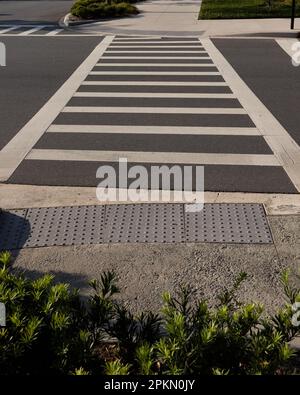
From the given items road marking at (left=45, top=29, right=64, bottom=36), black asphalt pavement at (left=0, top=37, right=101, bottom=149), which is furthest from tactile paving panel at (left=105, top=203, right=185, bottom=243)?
road marking at (left=45, top=29, right=64, bottom=36)

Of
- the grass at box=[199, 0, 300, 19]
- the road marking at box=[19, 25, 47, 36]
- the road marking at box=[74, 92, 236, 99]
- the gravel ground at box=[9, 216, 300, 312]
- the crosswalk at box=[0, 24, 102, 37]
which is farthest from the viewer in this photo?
the grass at box=[199, 0, 300, 19]

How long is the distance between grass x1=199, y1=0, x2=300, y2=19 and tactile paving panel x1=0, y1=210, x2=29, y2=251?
1762cm

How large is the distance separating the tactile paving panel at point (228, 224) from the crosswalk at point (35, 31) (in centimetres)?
1490

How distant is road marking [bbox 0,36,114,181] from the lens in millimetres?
7948

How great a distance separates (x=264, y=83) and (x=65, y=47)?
719 cm

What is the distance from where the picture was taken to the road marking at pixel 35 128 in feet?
26.1

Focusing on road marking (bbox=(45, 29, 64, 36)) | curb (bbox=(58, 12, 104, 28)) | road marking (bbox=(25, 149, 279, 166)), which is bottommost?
curb (bbox=(58, 12, 104, 28))

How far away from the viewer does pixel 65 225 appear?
619 centimetres

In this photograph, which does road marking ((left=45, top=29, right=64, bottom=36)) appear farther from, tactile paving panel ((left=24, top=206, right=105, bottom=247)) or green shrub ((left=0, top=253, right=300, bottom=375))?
green shrub ((left=0, top=253, right=300, bottom=375))

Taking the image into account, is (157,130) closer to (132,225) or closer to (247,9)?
→ (132,225)

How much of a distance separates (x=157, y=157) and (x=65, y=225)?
2.24 metres

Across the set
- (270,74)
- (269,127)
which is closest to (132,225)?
(269,127)

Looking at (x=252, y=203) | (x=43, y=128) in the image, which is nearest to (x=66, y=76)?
(x=43, y=128)

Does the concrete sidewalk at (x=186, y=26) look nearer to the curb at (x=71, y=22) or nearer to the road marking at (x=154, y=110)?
the curb at (x=71, y=22)
